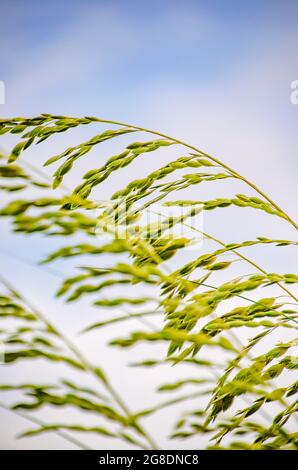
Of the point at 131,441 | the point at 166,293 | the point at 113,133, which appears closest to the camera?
the point at 131,441

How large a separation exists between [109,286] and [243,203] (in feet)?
1.12

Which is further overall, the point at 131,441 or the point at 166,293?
the point at 166,293

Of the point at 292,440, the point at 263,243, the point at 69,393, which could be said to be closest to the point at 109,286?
the point at 69,393

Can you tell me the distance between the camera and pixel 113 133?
0.71m

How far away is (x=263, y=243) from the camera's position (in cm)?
63

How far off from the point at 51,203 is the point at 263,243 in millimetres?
318
